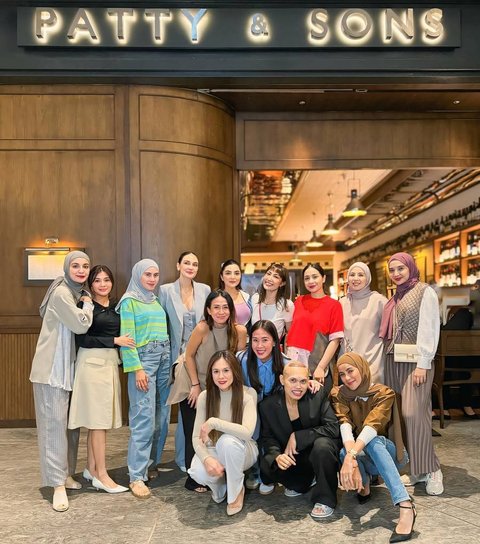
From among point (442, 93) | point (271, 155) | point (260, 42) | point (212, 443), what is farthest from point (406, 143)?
point (212, 443)

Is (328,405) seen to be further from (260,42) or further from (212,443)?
(260,42)

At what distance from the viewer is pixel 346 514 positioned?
3420 millimetres

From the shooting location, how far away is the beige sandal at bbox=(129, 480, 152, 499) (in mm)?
3744

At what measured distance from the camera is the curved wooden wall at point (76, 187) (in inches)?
227

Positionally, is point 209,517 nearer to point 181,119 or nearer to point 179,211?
point 179,211

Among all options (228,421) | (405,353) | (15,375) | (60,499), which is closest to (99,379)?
(60,499)

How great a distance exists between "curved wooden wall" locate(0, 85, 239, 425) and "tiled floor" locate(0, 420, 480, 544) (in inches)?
74.7

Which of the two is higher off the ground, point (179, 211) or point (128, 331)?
point (179, 211)

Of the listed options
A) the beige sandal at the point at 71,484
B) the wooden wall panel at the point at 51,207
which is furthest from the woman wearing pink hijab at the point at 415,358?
the wooden wall panel at the point at 51,207

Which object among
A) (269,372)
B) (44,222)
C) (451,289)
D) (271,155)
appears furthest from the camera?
(451,289)

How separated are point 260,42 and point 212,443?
334 cm

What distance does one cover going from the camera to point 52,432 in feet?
12.2

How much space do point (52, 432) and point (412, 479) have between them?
2233 mm

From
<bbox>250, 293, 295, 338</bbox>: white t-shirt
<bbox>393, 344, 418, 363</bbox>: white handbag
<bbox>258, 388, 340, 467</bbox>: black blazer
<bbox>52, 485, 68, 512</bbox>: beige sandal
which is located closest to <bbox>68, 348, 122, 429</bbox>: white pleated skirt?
<bbox>52, 485, 68, 512</bbox>: beige sandal
